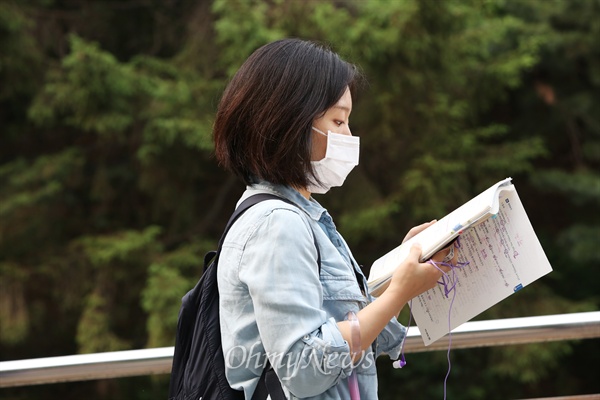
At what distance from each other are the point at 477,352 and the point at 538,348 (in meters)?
0.74

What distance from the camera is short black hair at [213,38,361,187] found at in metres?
1.38

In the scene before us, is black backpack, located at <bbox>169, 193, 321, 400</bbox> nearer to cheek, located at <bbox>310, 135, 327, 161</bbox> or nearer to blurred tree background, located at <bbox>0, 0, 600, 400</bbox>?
cheek, located at <bbox>310, 135, 327, 161</bbox>

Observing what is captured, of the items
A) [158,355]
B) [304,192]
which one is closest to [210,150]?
[158,355]

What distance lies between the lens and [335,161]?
1468mm

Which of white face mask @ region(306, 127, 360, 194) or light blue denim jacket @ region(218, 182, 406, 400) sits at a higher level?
white face mask @ region(306, 127, 360, 194)

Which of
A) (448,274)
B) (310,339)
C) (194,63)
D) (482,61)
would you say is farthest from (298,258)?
(482,61)

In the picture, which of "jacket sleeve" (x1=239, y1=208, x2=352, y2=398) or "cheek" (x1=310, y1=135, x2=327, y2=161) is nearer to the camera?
"jacket sleeve" (x1=239, y1=208, x2=352, y2=398)

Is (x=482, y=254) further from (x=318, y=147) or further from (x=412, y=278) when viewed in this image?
(x=318, y=147)

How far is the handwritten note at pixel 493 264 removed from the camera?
1.48 m

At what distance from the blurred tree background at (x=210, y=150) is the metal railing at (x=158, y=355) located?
3855 mm

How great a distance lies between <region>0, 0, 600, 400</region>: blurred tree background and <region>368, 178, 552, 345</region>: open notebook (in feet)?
13.9

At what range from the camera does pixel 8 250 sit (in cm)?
693

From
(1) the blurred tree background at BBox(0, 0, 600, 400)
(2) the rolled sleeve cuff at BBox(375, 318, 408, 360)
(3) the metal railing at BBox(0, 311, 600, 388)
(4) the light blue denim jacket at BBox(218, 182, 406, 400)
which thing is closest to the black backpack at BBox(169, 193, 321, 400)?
(4) the light blue denim jacket at BBox(218, 182, 406, 400)

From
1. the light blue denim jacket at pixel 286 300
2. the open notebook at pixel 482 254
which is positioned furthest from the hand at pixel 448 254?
the light blue denim jacket at pixel 286 300
